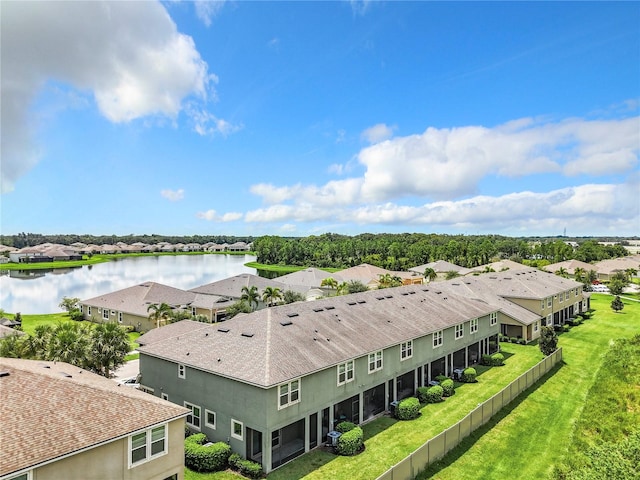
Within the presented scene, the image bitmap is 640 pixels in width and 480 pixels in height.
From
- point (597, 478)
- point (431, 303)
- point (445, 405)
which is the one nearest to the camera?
point (597, 478)

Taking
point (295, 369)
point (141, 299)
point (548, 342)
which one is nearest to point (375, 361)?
point (295, 369)

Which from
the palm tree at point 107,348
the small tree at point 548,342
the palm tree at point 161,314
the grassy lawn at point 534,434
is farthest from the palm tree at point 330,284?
the palm tree at point 107,348

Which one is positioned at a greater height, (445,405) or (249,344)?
(249,344)

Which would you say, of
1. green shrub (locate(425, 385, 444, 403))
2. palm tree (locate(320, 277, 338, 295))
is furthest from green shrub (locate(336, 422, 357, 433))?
palm tree (locate(320, 277, 338, 295))

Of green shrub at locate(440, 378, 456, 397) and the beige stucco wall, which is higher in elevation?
the beige stucco wall

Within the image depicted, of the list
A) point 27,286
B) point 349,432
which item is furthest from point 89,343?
point 27,286

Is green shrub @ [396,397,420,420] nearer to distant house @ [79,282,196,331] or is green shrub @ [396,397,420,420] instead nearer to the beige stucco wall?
the beige stucco wall

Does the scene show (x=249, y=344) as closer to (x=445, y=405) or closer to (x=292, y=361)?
(x=292, y=361)

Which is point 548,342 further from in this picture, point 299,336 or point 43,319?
point 43,319
